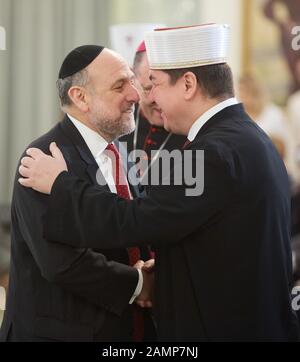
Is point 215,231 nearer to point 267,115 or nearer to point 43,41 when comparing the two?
point 267,115

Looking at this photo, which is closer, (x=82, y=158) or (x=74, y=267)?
(x=74, y=267)

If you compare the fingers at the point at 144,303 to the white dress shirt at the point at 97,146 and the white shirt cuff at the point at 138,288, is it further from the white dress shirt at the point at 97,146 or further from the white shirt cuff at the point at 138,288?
→ the white dress shirt at the point at 97,146

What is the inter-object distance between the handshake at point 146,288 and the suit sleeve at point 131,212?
0.70 feet

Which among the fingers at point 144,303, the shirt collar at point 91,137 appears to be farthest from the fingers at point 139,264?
the shirt collar at point 91,137

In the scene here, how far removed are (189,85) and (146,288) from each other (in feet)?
2.13

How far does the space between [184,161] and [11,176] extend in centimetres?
363

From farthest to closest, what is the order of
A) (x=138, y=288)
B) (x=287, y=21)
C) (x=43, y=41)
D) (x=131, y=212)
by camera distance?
(x=43, y=41) < (x=287, y=21) < (x=138, y=288) < (x=131, y=212)

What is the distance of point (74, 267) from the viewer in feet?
7.07

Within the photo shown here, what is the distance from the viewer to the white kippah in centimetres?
220

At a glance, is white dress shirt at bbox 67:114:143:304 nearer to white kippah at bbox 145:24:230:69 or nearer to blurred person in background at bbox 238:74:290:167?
white kippah at bbox 145:24:230:69

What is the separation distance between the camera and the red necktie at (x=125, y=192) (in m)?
2.39

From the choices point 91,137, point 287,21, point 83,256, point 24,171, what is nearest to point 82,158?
point 91,137

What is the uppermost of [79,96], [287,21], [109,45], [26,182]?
[287,21]
